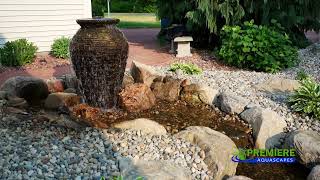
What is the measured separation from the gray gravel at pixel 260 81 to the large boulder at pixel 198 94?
1.70 ft

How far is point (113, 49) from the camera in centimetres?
514

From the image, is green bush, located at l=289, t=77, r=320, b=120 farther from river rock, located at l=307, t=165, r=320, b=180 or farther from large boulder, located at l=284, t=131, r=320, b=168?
river rock, located at l=307, t=165, r=320, b=180

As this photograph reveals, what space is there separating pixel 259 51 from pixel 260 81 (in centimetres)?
134

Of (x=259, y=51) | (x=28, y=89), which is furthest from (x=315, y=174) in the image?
(x=259, y=51)

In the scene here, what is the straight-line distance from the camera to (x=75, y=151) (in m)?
4.12

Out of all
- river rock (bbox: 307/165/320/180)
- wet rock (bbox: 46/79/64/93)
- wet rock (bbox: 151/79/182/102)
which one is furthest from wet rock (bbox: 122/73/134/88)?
river rock (bbox: 307/165/320/180)

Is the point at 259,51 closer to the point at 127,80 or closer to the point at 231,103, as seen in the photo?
the point at 231,103

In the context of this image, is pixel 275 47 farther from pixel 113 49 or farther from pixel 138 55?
pixel 113 49

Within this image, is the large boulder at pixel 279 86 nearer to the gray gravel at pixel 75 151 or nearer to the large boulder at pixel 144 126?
the large boulder at pixel 144 126

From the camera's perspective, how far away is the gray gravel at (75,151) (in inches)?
146

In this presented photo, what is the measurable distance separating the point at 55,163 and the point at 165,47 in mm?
8198

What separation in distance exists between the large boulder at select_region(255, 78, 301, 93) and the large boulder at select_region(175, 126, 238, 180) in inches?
92.0

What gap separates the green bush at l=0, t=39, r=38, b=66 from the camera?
28.0ft

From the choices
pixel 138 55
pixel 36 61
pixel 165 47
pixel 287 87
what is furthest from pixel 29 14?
pixel 287 87
